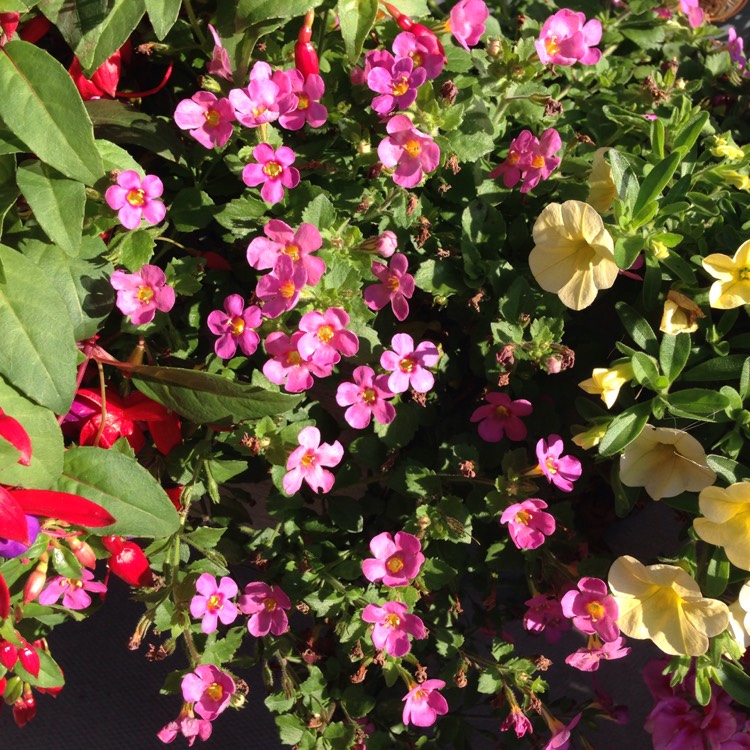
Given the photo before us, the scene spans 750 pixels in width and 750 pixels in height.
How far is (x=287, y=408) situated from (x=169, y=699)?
2.97 feet

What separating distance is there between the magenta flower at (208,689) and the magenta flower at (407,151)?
65cm

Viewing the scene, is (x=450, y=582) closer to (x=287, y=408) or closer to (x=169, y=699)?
(x=287, y=408)

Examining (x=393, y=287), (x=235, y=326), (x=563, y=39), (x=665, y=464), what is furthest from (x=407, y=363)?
(x=563, y=39)

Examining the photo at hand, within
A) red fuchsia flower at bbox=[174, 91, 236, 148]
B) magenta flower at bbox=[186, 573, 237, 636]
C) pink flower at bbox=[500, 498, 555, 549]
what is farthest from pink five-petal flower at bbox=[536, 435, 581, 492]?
red fuchsia flower at bbox=[174, 91, 236, 148]

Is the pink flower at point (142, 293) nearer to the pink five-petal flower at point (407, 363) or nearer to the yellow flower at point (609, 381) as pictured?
the pink five-petal flower at point (407, 363)

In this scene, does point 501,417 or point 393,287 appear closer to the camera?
point 393,287

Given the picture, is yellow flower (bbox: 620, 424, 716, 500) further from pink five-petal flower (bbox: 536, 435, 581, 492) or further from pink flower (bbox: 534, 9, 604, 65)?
pink flower (bbox: 534, 9, 604, 65)

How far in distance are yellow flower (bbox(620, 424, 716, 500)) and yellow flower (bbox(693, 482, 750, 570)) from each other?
0.17 ft

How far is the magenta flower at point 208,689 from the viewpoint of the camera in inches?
39.6

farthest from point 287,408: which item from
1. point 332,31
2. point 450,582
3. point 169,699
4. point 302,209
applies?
point 169,699

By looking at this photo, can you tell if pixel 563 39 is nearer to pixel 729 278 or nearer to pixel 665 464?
pixel 729 278

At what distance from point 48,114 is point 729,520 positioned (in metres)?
0.87

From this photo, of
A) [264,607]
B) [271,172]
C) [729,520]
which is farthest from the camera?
[264,607]

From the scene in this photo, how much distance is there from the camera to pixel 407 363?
0.99 meters
